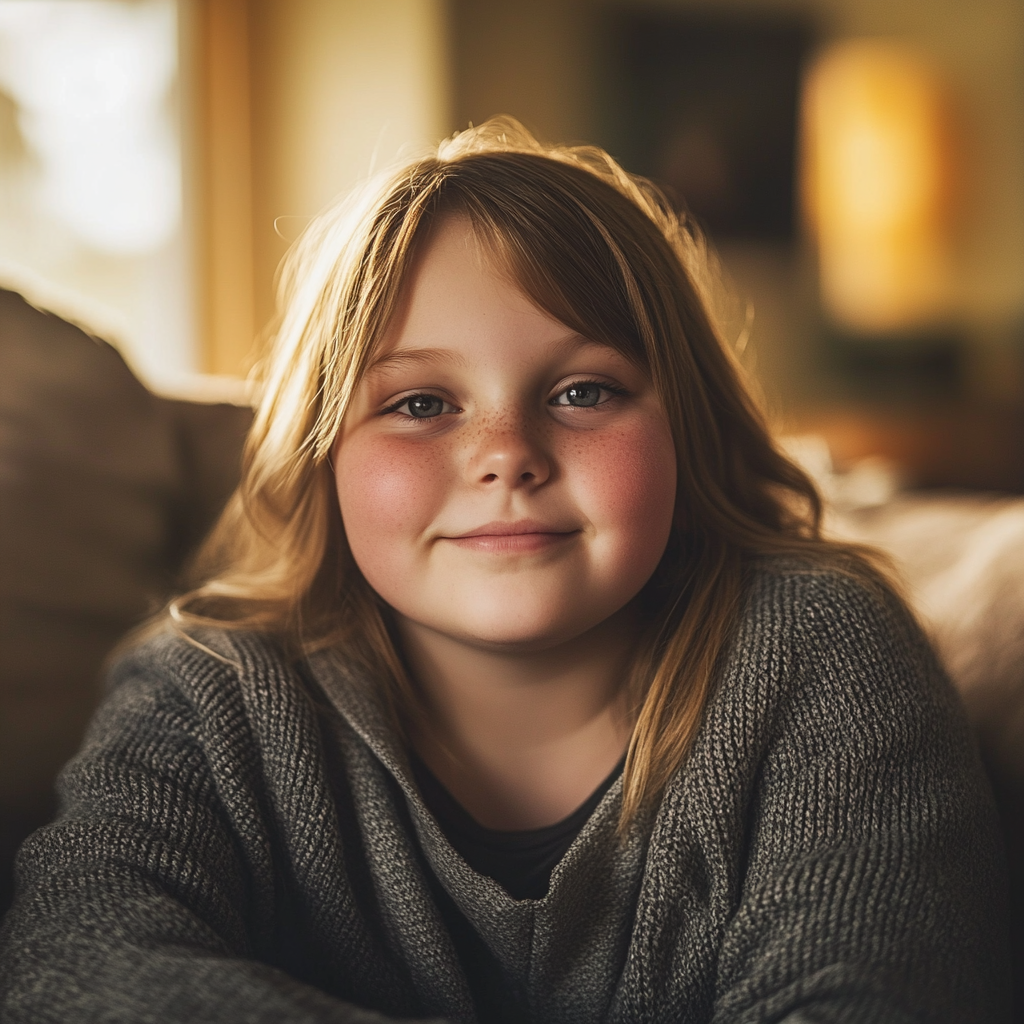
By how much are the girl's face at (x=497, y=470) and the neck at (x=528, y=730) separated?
2.9 inches

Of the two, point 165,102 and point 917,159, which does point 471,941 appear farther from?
point 917,159

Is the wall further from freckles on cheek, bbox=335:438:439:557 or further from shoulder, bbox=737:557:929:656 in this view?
freckles on cheek, bbox=335:438:439:557

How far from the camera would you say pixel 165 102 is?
8.21 ft

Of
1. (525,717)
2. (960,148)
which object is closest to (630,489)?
(525,717)

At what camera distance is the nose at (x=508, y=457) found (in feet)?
2.25

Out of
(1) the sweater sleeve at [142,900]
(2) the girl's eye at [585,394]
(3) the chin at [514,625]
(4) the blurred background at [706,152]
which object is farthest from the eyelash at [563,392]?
(4) the blurred background at [706,152]

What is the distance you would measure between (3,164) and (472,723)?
179cm

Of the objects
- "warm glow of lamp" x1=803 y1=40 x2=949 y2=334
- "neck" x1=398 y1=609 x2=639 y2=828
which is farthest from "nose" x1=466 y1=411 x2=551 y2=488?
"warm glow of lamp" x1=803 y1=40 x2=949 y2=334

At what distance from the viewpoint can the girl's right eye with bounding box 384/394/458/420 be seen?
0.74 meters

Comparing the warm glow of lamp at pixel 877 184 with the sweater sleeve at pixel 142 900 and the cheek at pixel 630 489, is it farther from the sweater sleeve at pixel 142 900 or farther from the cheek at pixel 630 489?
the sweater sleeve at pixel 142 900

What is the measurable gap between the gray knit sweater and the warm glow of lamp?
10.1ft

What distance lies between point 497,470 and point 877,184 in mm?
3298

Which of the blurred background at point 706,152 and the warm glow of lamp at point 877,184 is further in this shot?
the warm glow of lamp at point 877,184

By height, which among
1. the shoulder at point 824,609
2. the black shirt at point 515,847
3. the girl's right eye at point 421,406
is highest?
the girl's right eye at point 421,406
